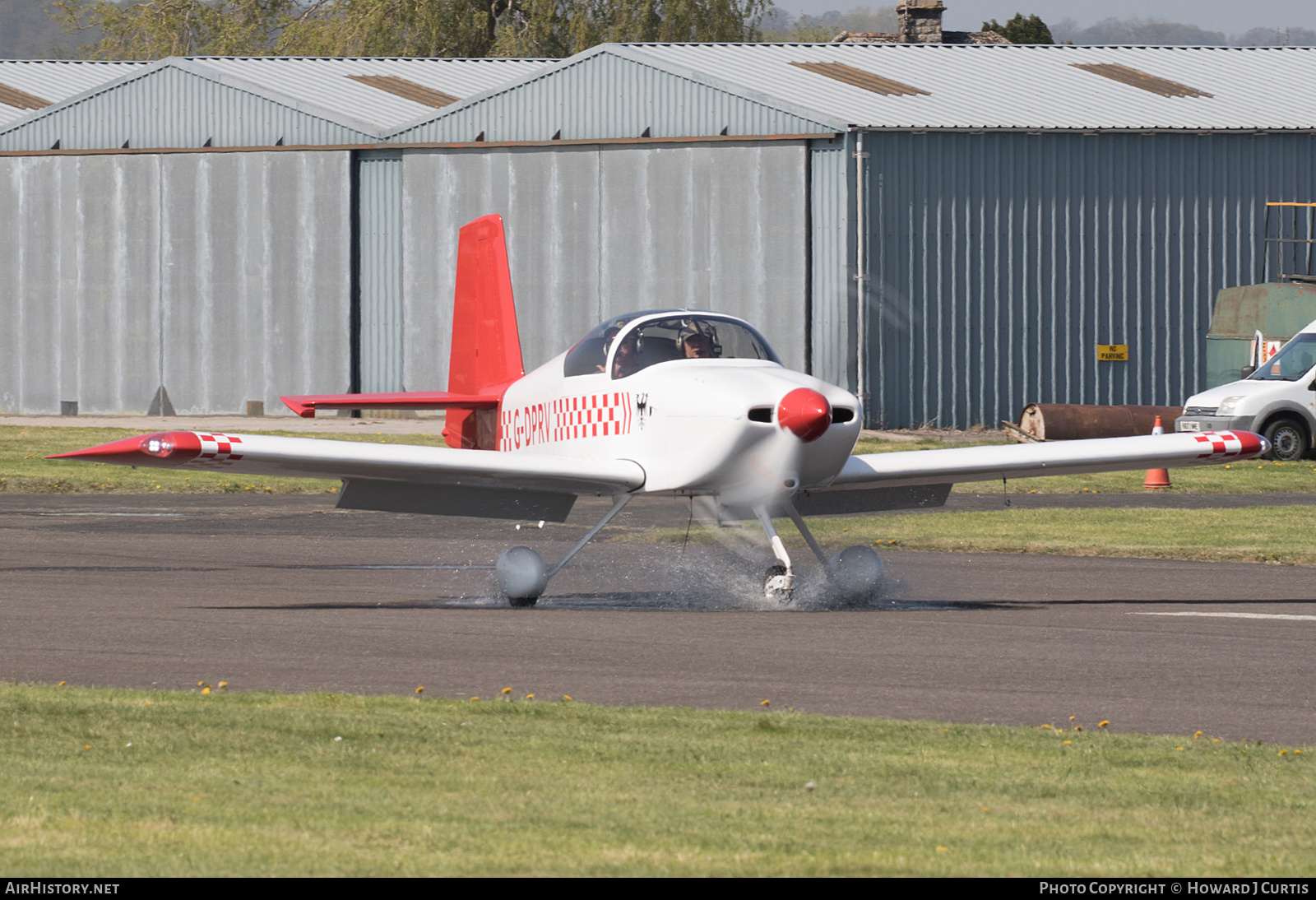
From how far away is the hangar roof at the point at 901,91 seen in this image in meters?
36.3

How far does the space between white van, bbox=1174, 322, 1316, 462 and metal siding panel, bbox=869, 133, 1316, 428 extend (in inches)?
268

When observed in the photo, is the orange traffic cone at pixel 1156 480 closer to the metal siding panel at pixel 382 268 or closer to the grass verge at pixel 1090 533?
the grass verge at pixel 1090 533

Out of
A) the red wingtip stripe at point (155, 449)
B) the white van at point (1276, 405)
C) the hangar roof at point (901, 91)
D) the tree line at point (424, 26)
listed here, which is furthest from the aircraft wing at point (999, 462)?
the tree line at point (424, 26)

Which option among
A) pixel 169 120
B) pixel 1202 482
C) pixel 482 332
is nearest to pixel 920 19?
pixel 169 120

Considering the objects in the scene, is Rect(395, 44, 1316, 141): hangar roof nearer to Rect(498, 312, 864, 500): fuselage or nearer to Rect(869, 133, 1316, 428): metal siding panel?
Rect(869, 133, 1316, 428): metal siding panel

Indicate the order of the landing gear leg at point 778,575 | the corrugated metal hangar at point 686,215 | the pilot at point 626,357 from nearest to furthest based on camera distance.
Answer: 1. the landing gear leg at point 778,575
2. the pilot at point 626,357
3. the corrugated metal hangar at point 686,215

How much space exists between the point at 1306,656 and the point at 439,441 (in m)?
22.5

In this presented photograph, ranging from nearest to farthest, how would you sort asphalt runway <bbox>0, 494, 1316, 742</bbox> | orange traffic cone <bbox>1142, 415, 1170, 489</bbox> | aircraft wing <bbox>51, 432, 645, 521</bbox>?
asphalt runway <bbox>0, 494, 1316, 742</bbox>, aircraft wing <bbox>51, 432, 645, 521</bbox>, orange traffic cone <bbox>1142, 415, 1170, 489</bbox>

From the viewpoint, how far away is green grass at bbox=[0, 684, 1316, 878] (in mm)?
5359

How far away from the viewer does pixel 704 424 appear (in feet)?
41.2

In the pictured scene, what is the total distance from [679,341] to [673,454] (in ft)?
3.12

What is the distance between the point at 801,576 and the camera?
14.4 meters

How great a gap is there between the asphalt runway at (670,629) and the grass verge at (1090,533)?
695mm

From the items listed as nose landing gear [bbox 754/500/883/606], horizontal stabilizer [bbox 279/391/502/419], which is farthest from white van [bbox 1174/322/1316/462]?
nose landing gear [bbox 754/500/883/606]
